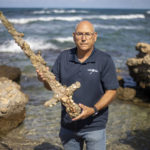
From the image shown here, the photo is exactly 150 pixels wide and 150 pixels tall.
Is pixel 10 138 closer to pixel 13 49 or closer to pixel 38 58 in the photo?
pixel 38 58

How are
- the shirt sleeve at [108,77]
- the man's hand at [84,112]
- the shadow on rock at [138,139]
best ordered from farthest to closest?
the shadow on rock at [138,139] < the shirt sleeve at [108,77] < the man's hand at [84,112]

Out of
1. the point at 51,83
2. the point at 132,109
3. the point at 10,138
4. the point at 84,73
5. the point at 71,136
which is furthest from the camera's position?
the point at 132,109

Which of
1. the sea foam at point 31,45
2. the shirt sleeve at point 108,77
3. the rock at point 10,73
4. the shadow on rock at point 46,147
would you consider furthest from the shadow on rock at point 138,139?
the sea foam at point 31,45

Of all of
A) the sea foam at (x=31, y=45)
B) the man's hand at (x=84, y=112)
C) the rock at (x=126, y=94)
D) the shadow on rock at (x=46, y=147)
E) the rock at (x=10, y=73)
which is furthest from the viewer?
the sea foam at (x=31, y=45)

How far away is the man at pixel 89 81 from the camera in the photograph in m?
2.46

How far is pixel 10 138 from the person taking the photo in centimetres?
461

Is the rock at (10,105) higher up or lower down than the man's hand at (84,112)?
lower down

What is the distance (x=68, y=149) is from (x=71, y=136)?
199mm

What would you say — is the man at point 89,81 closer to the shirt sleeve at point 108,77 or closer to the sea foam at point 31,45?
the shirt sleeve at point 108,77

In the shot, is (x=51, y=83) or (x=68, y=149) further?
(x=68, y=149)

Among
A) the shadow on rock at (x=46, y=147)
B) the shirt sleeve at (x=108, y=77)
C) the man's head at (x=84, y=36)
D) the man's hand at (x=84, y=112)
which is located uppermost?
the man's head at (x=84, y=36)

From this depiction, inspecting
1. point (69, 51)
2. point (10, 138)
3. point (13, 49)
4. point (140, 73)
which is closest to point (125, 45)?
point (13, 49)

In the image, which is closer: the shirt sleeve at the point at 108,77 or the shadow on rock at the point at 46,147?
the shirt sleeve at the point at 108,77

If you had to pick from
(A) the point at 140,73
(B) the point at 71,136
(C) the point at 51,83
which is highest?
(C) the point at 51,83
